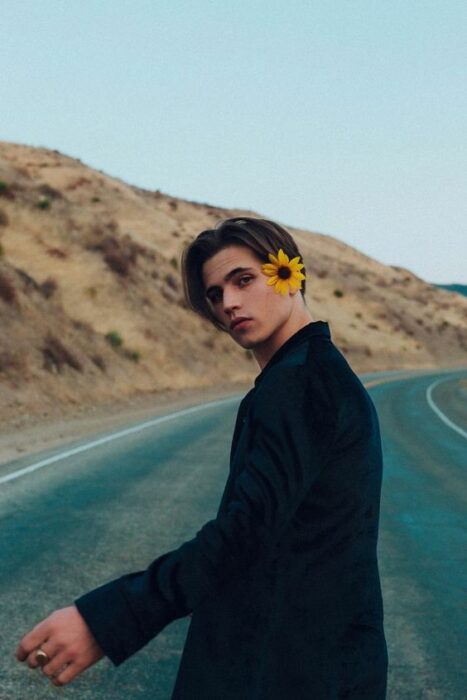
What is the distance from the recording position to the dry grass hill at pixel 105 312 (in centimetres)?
2748

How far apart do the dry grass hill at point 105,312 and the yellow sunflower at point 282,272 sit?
63.0ft

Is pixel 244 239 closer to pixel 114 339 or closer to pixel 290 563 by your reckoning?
pixel 290 563

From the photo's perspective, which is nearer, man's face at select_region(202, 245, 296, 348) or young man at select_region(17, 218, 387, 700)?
young man at select_region(17, 218, 387, 700)

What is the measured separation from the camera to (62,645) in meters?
1.77

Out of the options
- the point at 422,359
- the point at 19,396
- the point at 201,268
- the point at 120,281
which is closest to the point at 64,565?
the point at 201,268

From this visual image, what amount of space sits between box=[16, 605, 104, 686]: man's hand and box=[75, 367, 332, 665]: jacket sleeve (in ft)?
0.07

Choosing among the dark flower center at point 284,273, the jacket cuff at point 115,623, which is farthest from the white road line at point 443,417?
the jacket cuff at point 115,623

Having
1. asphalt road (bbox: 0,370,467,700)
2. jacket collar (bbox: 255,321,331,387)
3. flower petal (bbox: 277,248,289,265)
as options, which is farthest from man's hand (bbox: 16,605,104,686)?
asphalt road (bbox: 0,370,467,700)

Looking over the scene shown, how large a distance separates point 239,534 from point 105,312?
37.7 meters

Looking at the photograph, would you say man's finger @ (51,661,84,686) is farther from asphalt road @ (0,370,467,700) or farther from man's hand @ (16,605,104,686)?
asphalt road @ (0,370,467,700)

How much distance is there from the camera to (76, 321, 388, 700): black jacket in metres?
1.83

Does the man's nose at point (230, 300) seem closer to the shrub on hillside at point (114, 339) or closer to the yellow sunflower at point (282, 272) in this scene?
the yellow sunflower at point (282, 272)

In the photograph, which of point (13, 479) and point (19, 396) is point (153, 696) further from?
point (19, 396)

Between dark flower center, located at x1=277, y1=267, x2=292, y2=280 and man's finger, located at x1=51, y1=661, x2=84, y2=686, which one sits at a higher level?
dark flower center, located at x1=277, y1=267, x2=292, y2=280
